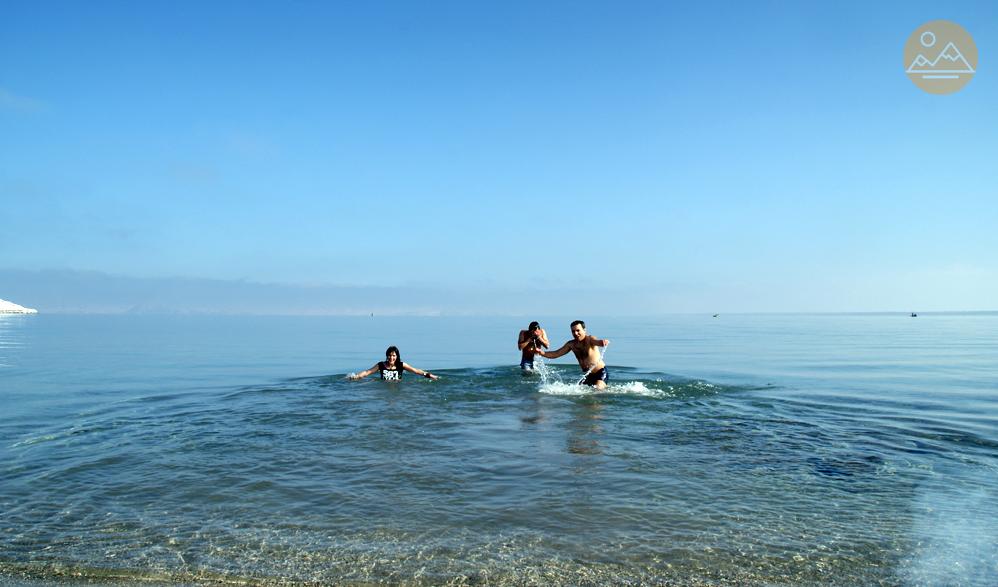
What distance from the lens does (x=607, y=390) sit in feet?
58.8

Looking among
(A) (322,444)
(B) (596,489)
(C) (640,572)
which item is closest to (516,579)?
(C) (640,572)

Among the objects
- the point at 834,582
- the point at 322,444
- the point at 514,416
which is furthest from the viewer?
the point at 514,416

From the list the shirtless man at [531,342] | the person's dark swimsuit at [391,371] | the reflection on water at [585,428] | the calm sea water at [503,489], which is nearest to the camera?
the calm sea water at [503,489]

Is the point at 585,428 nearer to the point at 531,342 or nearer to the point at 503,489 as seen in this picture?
the point at 503,489

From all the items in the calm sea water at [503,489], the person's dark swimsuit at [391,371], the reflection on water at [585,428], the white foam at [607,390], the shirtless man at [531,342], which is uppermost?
the shirtless man at [531,342]

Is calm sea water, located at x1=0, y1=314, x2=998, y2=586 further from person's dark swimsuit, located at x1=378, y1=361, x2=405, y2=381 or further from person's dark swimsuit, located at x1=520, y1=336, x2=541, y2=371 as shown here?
person's dark swimsuit, located at x1=520, y1=336, x2=541, y2=371

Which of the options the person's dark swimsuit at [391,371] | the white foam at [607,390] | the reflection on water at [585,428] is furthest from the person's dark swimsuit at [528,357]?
the reflection on water at [585,428]

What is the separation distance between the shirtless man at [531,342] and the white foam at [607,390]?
1892 mm

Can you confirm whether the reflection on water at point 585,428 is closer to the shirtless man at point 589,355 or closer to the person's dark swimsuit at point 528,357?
the shirtless man at point 589,355

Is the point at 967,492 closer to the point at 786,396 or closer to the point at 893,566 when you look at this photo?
the point at 893,566

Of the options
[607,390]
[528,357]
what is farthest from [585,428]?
[528,357]

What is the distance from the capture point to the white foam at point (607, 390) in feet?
57.2

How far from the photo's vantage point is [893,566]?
562 centimetres

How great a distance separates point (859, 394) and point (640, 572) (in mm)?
15179
